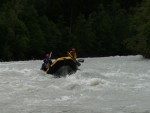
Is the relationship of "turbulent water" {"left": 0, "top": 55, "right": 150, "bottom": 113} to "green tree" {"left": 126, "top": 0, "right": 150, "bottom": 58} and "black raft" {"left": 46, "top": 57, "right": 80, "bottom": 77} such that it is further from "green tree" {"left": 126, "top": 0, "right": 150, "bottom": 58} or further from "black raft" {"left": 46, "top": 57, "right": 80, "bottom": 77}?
"green tree" {"left": 126, "top": 0, "right": 150, "bottom": 58}

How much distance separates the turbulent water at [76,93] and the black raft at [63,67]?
0.41m

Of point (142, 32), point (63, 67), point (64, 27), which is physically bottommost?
point (64, 27)

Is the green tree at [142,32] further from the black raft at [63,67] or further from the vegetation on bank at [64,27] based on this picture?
the black raft at [63,67]

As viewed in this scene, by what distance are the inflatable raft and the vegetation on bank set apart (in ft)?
70.5

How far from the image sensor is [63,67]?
87.5ft

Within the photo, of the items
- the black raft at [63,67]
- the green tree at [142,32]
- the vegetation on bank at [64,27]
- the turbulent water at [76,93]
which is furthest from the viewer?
the vegetation on bank at [64,27]

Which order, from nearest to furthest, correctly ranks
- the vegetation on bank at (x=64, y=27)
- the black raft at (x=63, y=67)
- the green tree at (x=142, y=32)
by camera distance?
the black raft at (x=63, y=67) < the green tree at (x=142, y=32) < the vegetation on bank at (x=64, y=27)

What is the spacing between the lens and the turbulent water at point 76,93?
16.8 m

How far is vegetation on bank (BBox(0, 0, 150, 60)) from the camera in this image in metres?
57.5

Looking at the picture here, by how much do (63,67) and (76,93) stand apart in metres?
6.70

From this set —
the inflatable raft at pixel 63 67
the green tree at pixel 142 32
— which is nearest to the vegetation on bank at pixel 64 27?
the green tree at pixel 142 32

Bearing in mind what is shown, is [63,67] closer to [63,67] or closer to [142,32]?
[63,67]

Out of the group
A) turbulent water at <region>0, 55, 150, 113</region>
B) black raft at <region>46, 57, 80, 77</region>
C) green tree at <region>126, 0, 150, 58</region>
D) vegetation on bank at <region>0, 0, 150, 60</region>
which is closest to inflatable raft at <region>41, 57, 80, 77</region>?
black raft at <region>46, 57, 80, 77</region>

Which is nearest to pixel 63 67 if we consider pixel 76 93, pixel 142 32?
pixel 76 93
